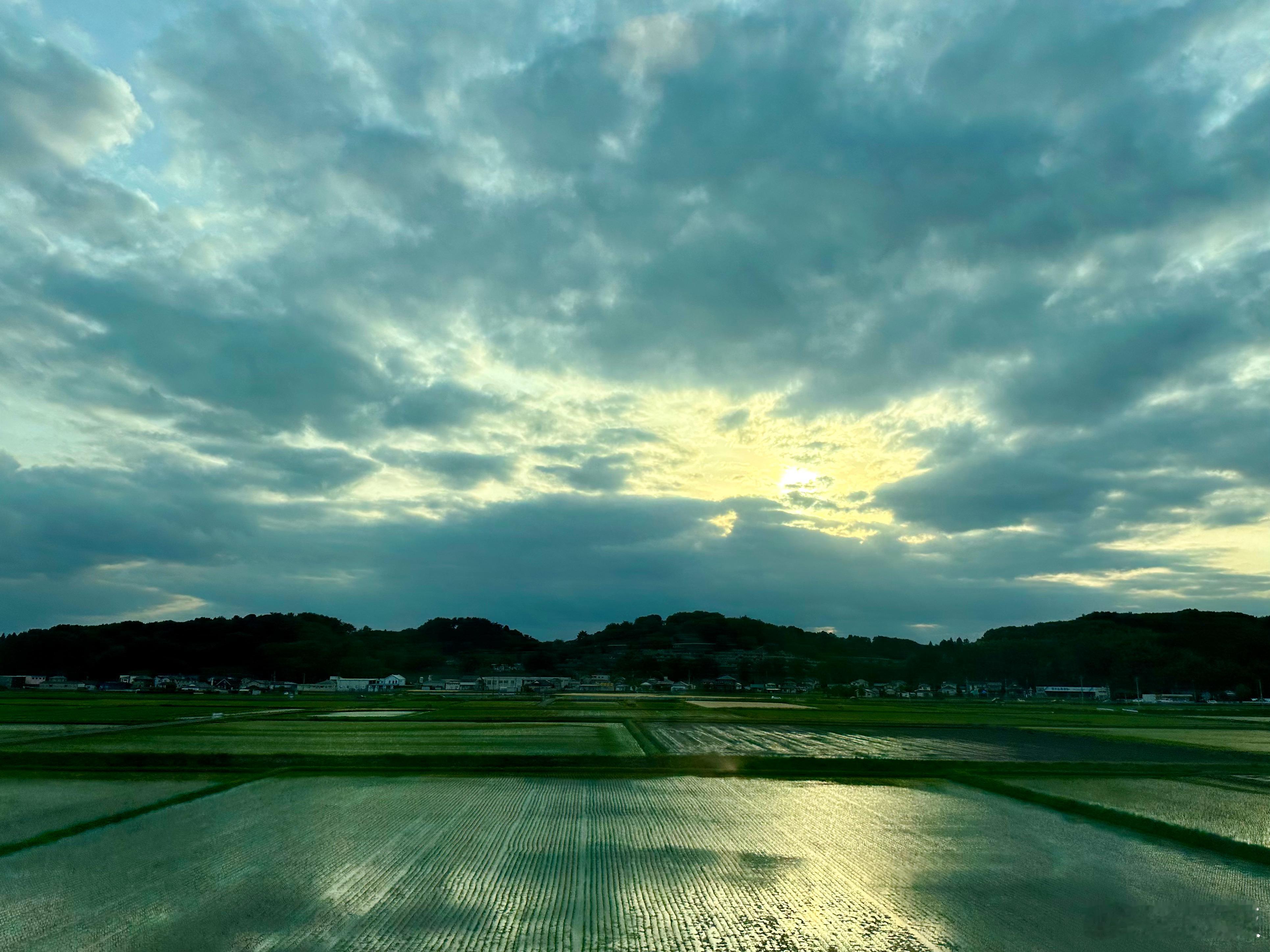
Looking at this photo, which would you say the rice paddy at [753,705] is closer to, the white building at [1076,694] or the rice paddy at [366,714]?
the rice paddy at [366,714]

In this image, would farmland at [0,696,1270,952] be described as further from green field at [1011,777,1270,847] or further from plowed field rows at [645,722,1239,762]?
plowed field rows at [645,722,1239,762]

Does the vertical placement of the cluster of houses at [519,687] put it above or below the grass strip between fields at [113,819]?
above

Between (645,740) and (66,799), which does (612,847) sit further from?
(645,740)

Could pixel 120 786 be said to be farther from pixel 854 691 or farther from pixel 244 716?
pixel 854 691

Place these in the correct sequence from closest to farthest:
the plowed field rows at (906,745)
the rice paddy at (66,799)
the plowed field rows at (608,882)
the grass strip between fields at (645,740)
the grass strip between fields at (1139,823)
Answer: the plowed field rows at (608,882) < the grass strip between fields at (1139,823) < the rice paddy at (66,799) < the grass strip between fields at (645,740) < the plowed field rows at (906,745)

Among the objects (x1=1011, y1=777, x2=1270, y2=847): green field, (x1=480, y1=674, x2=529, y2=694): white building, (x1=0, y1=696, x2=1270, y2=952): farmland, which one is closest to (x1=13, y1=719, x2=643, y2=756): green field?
(x1=0, y1=696, x2=1270, y2=952): farmland

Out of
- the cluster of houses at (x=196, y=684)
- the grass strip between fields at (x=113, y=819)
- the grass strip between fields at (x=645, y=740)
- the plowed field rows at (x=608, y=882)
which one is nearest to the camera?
the plowed field rows at (x=608, y=882)

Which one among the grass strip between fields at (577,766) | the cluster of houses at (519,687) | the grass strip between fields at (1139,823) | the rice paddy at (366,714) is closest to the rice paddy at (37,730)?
the grass strip between fields at (577,766)

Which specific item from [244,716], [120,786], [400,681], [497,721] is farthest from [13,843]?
[400,681]
